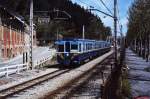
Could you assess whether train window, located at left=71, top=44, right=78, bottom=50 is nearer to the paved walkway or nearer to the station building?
the paved walkway

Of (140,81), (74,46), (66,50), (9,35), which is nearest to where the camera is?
(140,81)

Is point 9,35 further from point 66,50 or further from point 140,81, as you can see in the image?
point 140,81

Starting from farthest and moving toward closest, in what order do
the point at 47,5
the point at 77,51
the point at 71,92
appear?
1. the point at 47,5
2. the point at 77,51
3. the point at 71,92

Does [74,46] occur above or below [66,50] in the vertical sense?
above

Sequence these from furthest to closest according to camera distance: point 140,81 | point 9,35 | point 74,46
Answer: point 9,35
point 74,46
point 140,81

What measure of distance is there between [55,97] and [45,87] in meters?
5.36

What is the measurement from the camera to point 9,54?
7450 centimetres

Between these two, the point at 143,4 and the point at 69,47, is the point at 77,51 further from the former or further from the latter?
the point at 143,4

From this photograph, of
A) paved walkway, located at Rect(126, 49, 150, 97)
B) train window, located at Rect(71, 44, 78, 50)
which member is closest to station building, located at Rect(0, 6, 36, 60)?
train window, located at Rect(71, 44, 78, 50)

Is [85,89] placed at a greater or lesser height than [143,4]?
lesser

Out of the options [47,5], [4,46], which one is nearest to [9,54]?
[4,46]

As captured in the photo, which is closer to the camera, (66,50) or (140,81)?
(140,81)

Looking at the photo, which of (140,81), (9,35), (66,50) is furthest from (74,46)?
(9,35)

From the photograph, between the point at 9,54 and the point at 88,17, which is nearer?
the point at 9,54
